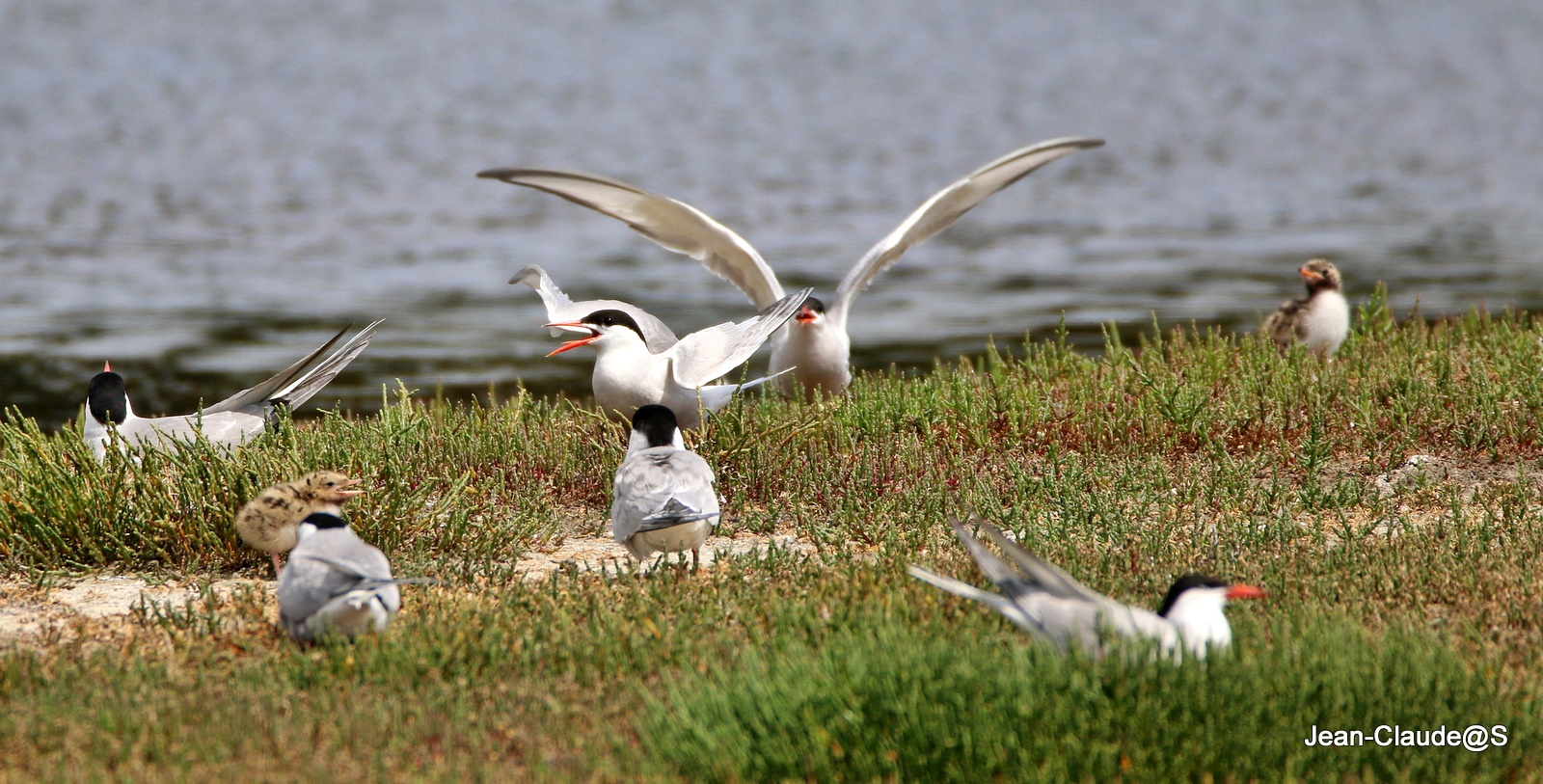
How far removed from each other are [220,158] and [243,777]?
2894 centimetres

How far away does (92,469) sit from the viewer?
6.29 metres

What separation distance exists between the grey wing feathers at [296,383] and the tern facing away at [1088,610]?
12.2ft

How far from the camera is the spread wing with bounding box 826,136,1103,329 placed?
9219 mm

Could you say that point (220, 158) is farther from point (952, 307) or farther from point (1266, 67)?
point (1266, 67)

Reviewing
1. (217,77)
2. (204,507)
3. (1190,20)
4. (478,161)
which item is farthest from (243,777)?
(1190,20)

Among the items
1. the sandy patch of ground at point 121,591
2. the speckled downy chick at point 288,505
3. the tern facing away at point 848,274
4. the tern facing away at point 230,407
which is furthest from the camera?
the tern facing away at point 848,274

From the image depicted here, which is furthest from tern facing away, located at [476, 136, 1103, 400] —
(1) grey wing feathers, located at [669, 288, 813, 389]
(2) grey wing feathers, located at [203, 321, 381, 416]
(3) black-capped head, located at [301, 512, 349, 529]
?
(3) black-capped head, located at [301, 512, 349, 529]

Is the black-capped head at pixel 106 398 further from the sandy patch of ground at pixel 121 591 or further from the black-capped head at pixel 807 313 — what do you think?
the black-capped head at pixel 807 313

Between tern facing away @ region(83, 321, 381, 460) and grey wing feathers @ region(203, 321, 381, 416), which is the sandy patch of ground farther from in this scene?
grey wing feathers @ region(203, 321, 381, 416)

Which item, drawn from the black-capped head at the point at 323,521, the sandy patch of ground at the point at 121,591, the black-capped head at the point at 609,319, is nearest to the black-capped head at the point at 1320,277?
the black-capped head at the point at 609,319

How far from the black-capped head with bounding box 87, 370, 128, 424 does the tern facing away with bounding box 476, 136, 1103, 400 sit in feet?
8.54

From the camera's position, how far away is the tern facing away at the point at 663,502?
562 centimetres

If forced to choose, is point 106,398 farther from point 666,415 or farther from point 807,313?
point 807,313

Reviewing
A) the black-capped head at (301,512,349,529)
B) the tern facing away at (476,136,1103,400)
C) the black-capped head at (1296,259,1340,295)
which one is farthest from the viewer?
the black-capped head at (1296,259,1340,295)
